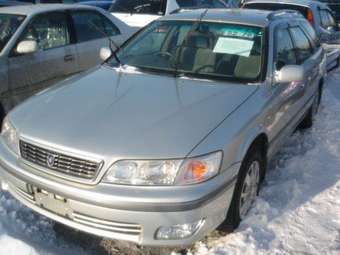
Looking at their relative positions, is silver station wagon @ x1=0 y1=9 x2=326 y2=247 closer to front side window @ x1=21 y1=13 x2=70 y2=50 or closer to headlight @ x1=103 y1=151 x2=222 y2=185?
headlight @ x1=103 y1=151 x2=222 y2=185

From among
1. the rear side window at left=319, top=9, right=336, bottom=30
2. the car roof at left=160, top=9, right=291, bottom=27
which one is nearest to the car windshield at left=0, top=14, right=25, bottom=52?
the car roof at left=160, top=9, right=291, bottom=27

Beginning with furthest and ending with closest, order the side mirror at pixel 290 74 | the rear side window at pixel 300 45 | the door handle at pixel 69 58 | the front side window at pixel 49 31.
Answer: the door handle at pixel 69 58 → the front side window at pixel 49 31 → the rear side window at pixel 300 45 → the side mirror at pixel 290 74

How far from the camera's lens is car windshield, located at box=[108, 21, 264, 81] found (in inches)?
142

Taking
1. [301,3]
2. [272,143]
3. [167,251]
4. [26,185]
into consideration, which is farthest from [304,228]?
[301,3]

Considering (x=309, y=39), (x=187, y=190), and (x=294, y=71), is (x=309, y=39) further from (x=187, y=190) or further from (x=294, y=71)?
(x=187, y=190)

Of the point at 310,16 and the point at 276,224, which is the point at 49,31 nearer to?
the point at 276,224

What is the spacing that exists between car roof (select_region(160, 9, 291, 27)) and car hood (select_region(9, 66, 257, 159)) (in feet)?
2.70

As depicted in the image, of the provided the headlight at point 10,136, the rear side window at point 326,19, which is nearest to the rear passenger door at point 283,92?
the headlight at point 10,136

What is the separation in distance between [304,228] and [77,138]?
1777 mm

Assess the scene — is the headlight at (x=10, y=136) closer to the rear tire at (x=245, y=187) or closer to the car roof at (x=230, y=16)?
the rear tire at (x=245, y=187)

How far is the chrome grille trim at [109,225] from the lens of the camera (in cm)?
256

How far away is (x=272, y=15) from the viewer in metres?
4.23

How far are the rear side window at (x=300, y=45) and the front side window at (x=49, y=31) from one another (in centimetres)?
277

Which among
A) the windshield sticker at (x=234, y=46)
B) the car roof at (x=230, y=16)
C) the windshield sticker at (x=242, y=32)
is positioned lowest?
the windshield sticker at (x=234, y=46)
